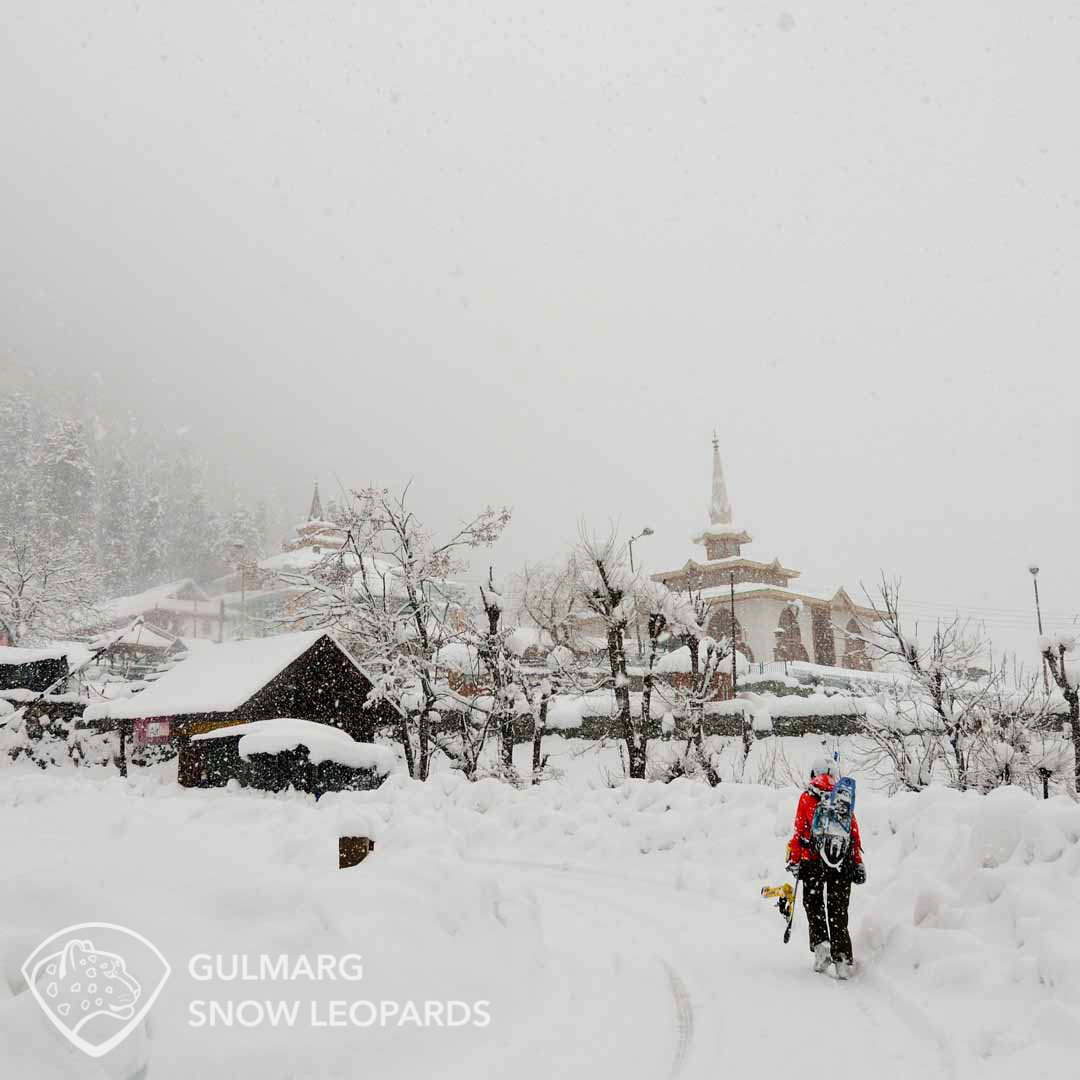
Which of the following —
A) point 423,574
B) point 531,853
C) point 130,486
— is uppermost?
point 130,486

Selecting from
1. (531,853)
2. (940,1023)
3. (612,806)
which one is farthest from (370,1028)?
(612,806)

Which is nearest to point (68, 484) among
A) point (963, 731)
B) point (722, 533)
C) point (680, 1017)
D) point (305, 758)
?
point (722, 533)

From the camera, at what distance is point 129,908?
4.95m

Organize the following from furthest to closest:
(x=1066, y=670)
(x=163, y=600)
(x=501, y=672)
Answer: (x=163, y=600), (x=501, y=672), (x=1066, y=670)

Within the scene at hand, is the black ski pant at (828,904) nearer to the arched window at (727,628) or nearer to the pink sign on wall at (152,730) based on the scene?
the pink sign on wall at (152,730)

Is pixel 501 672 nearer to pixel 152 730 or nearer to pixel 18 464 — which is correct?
pixel 152 730

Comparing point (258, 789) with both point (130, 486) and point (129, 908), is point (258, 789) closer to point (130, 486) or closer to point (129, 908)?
point (129, 908)

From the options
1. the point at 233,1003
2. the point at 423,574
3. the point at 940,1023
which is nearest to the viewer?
the point at 233,1003

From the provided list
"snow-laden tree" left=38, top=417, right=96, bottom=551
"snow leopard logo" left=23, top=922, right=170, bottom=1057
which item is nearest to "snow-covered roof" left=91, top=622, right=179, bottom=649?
"snow-laden tree" left=38, top=417, right=96, bottom=551

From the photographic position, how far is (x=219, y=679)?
2531cm

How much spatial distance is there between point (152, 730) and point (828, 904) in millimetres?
22599

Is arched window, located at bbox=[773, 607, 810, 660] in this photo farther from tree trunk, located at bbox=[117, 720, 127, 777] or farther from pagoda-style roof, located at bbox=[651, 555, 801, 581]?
tree trunk, located at bbox=[117, 720, 127, 777]

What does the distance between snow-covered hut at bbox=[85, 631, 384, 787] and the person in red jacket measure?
62.3 feet

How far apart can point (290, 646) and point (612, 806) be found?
1385 cm
